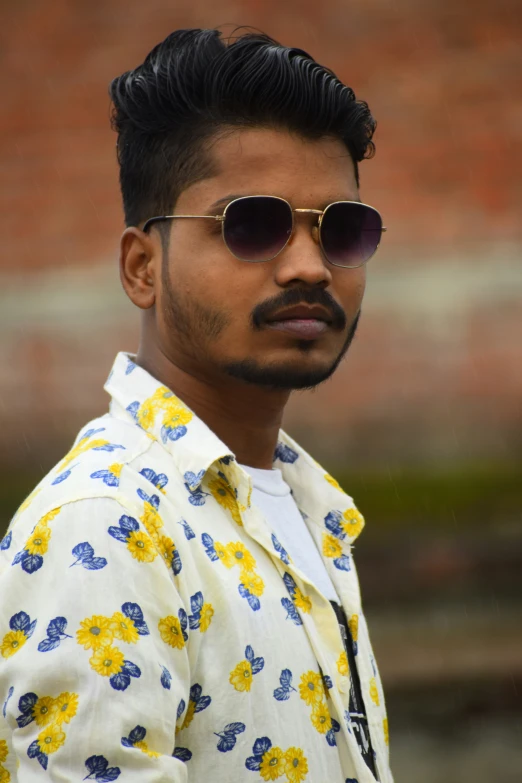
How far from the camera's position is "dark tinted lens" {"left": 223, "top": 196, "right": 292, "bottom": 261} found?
1661mm

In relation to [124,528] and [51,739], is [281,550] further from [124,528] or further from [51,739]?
[51,739]

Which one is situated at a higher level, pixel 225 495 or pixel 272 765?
pixel 225 495

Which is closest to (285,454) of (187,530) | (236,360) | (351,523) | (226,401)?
(351,523)

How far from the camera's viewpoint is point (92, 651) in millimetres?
1241

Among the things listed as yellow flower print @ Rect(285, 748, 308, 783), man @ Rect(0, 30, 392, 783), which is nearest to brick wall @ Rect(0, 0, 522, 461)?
man @ Rect(0, 30, 392, 783)

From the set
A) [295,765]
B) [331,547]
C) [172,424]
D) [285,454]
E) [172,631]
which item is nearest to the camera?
[172,631]

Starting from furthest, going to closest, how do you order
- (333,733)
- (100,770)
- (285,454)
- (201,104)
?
1. (285,454)
2. (201,104)
3. (333,733)
4. (100,770)

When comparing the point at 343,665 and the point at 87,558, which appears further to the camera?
the point at 343,665

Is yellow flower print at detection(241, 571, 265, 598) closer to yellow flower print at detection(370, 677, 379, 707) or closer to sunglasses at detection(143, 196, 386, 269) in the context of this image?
yellow flower print at detection(370, 677, 379, 707)

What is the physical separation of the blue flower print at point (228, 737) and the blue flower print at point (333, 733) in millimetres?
185

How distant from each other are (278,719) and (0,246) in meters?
3.89

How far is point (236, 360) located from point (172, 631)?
538mm

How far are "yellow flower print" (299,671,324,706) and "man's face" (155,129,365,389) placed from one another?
0.48 meters

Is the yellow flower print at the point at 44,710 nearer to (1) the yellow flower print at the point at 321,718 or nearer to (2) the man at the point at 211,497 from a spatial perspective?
(2) the man at the point at 211,497
